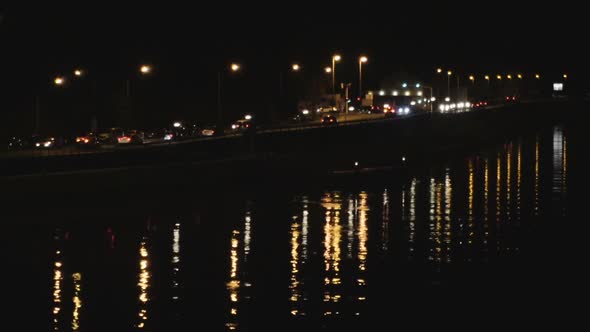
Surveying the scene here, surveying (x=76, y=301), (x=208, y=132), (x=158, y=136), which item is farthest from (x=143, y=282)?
(x=158, y=136)

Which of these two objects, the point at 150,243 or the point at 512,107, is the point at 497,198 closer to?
the point at 150,243

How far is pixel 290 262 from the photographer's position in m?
23.7

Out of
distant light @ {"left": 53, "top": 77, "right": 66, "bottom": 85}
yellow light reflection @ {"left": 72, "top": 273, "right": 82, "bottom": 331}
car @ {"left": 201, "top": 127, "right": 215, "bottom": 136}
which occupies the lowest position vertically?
yellow light reflection @ {"left": 72, "top": 273, "right": 82, "bottom": 331}

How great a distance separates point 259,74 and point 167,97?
16.3m

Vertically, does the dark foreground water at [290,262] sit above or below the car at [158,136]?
below

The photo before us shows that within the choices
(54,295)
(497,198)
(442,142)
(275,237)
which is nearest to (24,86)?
(442,142)

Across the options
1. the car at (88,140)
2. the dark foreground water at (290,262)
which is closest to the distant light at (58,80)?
the car at (88,140)

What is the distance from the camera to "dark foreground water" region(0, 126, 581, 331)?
1798 centimetres

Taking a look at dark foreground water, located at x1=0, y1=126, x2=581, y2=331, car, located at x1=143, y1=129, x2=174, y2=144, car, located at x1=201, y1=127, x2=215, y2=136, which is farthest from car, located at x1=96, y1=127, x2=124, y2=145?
dark foreground water, located at x1=0, y1=126, x2=581, y2=331

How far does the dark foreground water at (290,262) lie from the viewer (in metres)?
18.0

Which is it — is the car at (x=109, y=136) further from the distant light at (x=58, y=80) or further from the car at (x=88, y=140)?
the distant light at (x=58, y=80)

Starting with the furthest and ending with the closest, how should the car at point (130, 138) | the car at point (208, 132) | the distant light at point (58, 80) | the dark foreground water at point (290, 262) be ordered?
1. the distant light at point (58, 80)
2. the car at point (208, 132)
3. the car at point (130, 138)
4. the dark foreground water at point (290, 262)

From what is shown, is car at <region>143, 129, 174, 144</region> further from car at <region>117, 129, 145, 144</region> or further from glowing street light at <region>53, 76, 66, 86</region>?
glowing street light at <region>53, 76, 66, 86</region>

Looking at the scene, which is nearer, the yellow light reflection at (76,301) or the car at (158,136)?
the yellow light reflection at (76,301)
